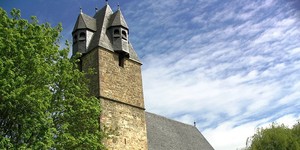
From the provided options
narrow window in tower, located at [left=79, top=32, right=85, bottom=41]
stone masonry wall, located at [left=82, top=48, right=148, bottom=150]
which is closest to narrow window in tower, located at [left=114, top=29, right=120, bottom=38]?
stone masonry wall, located at [left=82, top=48, right=148, bottom=150]

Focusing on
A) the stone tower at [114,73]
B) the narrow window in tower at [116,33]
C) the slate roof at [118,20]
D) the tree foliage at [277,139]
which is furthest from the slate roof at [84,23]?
the tree foliage at [277,139]

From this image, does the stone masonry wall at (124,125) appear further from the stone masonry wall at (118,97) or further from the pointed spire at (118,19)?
the pointed spire at (118,19)

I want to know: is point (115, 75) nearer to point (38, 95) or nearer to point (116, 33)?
point (116, 33)

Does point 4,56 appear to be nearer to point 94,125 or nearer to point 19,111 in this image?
point 19,111

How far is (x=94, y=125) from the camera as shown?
15.2m

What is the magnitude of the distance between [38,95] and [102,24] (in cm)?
1019

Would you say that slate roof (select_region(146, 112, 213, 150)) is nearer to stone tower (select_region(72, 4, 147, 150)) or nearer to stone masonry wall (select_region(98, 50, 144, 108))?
stone tower (select_region(72, 4, 147, 150))

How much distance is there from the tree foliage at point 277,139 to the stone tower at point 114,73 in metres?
14.1

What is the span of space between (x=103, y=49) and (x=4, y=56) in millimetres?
7953

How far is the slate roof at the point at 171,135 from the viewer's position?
81.0ft

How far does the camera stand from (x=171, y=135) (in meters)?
27.1

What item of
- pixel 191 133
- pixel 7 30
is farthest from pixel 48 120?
pixel 191 133

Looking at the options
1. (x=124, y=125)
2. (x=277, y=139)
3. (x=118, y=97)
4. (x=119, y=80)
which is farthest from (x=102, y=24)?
(x=277, y=139)

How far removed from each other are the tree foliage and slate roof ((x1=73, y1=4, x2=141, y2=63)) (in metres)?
14.6
